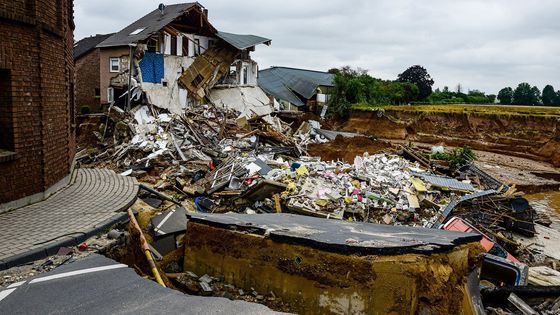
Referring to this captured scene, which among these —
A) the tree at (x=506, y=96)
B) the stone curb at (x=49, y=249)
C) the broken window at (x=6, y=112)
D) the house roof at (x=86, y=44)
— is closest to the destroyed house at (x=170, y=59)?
the house roof at (x=86, y=44)

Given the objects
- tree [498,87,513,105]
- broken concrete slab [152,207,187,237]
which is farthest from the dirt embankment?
tree [498,87,513,105]

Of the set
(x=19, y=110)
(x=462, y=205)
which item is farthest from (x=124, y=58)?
(x=462, y=205)

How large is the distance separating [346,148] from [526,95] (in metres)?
54.2

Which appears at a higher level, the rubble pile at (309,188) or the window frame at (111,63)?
the window frame at (111,63)

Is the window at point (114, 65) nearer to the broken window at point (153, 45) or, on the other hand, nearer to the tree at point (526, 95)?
the broken window at point (153, 45)

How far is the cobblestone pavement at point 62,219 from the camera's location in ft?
18.8

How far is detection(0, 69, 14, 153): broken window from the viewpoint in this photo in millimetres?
7152

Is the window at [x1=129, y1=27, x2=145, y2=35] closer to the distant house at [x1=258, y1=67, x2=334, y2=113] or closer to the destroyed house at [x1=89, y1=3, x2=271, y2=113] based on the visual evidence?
the destroyed house at [x1=89, y1=3, x2=271, y2=113]

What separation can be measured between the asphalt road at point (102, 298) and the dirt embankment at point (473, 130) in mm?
31192

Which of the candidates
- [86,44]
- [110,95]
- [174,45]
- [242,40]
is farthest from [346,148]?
[86,44]

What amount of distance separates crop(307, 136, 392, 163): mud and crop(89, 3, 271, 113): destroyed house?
10.4m

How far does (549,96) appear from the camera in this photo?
63688mm

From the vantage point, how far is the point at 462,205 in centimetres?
1268

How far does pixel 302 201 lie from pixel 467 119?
2712 centimetres
